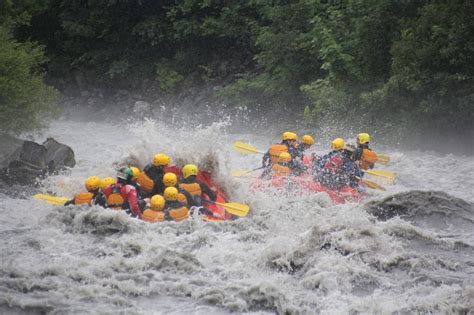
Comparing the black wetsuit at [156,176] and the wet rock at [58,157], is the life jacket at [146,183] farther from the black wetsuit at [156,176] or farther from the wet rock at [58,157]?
the wet rock at [58,157]

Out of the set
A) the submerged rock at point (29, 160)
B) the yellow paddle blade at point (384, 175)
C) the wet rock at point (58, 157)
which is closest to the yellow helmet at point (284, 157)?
the yellow paddle blade at point (384, 175)

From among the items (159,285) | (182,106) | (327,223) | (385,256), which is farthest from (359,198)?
(182,106)

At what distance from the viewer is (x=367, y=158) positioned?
13.4m

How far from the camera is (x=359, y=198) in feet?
40.3

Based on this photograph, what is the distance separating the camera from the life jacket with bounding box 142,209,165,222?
419 inches

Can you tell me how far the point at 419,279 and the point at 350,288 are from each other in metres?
0.90

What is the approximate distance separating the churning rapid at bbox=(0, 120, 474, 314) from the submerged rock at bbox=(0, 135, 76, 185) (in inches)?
55.6

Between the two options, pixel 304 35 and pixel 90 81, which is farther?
pixel 90 81

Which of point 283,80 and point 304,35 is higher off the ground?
point 304,35

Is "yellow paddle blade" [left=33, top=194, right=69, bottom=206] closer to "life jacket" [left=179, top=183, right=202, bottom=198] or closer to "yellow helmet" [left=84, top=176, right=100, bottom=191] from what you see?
"yellow helmet" [left=84, top=176, right=100, bottom=191]

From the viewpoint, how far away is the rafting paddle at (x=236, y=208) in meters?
11.1

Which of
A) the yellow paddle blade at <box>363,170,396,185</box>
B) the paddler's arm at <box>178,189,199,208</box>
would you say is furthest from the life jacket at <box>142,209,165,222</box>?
the yellow paddle blade at <box>363,170,396,185</box>

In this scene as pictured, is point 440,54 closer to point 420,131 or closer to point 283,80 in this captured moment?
point 420,131

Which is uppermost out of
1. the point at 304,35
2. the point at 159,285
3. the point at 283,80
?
the point at 304,35
